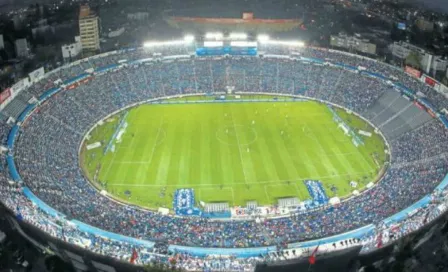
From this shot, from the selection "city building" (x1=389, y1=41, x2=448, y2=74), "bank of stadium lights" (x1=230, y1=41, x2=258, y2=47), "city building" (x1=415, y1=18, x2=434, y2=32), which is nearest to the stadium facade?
"bank of stadium lights" (x1=230, y1=41, x2=258, y2=47)

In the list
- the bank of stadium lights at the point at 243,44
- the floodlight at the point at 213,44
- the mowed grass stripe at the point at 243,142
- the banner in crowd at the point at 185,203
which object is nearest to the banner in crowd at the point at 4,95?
the banner in crowd at the point at 185,203

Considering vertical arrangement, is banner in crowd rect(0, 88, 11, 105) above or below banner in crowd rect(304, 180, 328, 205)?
above

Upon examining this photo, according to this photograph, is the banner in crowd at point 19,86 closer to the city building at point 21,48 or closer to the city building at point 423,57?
the city building at point 21,48

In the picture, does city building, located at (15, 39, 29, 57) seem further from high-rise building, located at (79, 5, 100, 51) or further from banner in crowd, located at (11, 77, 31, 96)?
banner in crowd, located at (11, 77, 31, 96)

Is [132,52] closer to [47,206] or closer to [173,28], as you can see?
[173,28]

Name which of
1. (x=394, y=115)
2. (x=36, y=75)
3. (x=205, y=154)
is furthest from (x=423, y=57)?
(x=36, y=75)

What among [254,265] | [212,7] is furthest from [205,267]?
[212,7]

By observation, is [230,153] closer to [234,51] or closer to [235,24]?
[234,51]
